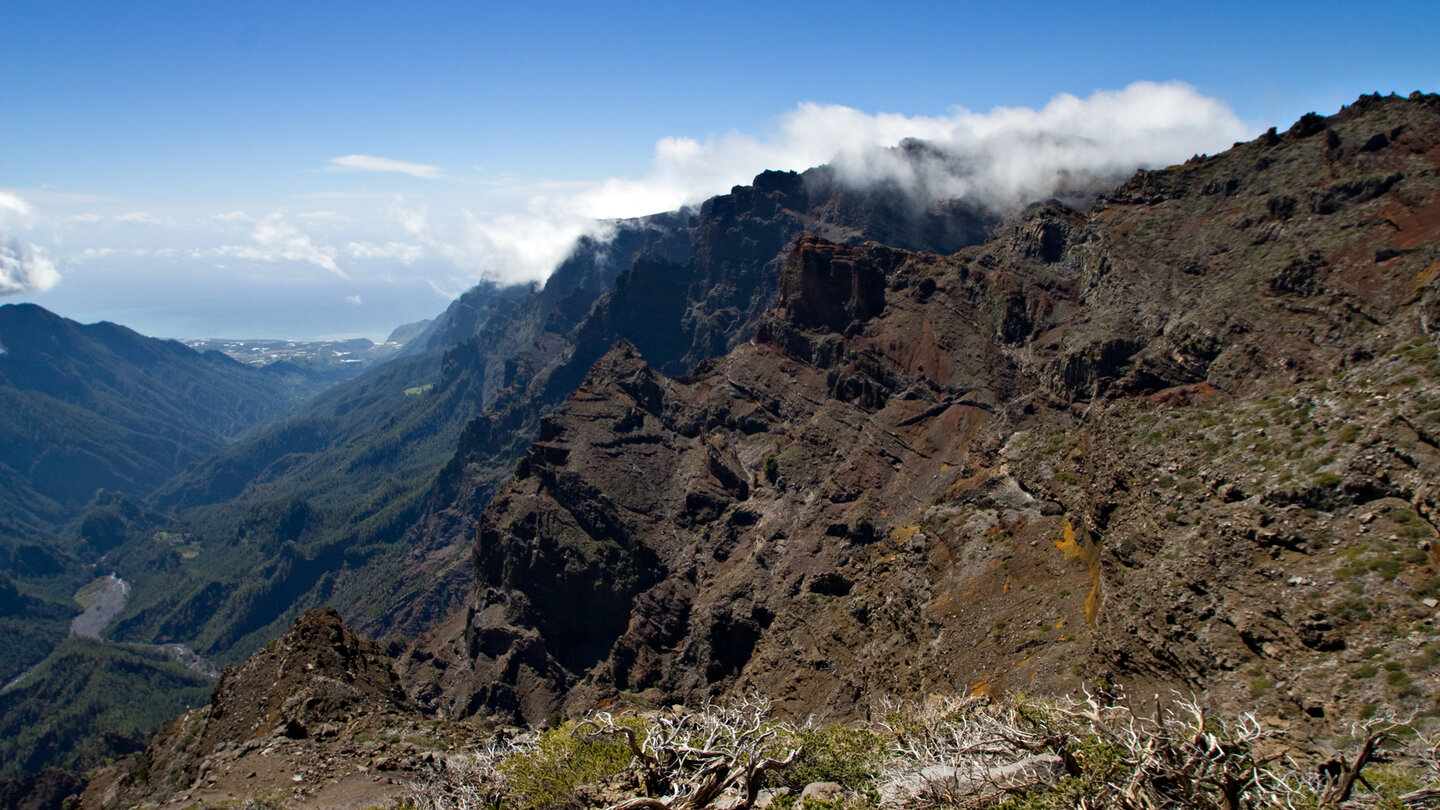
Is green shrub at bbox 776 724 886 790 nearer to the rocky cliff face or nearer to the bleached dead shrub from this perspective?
the bleached dead shrub

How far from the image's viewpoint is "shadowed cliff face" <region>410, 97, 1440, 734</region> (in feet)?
99.0

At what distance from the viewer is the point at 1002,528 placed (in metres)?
56.3

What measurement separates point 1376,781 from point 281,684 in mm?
50497

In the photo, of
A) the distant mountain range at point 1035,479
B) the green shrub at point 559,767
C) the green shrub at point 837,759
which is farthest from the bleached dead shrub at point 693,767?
the distant mountain range at point 1035,479

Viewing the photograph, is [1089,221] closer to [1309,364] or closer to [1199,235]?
[1199,235]

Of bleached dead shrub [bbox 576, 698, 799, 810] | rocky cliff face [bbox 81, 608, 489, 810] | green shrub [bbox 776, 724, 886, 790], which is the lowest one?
rocky cliff face [bbox 81, 608, 489, 810]

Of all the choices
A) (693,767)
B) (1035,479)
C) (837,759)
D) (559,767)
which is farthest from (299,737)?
(1035,479)

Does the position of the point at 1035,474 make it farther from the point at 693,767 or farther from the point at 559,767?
the point at 559,767

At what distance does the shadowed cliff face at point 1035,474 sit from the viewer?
99.0 feet

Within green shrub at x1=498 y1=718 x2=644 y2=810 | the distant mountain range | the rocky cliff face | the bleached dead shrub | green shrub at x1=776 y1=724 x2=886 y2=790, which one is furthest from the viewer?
the rocky cliff face

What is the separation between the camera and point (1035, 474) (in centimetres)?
5834

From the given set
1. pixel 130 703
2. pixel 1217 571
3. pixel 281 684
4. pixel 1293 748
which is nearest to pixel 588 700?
pixel 281 684

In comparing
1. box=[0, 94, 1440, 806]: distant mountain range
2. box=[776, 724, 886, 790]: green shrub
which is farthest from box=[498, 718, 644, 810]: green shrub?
box=[0, 94, 1440, 806]: distant mountain range

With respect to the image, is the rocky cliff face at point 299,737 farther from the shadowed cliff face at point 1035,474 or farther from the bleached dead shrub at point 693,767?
the shadowed cliff face at point 1035,474
